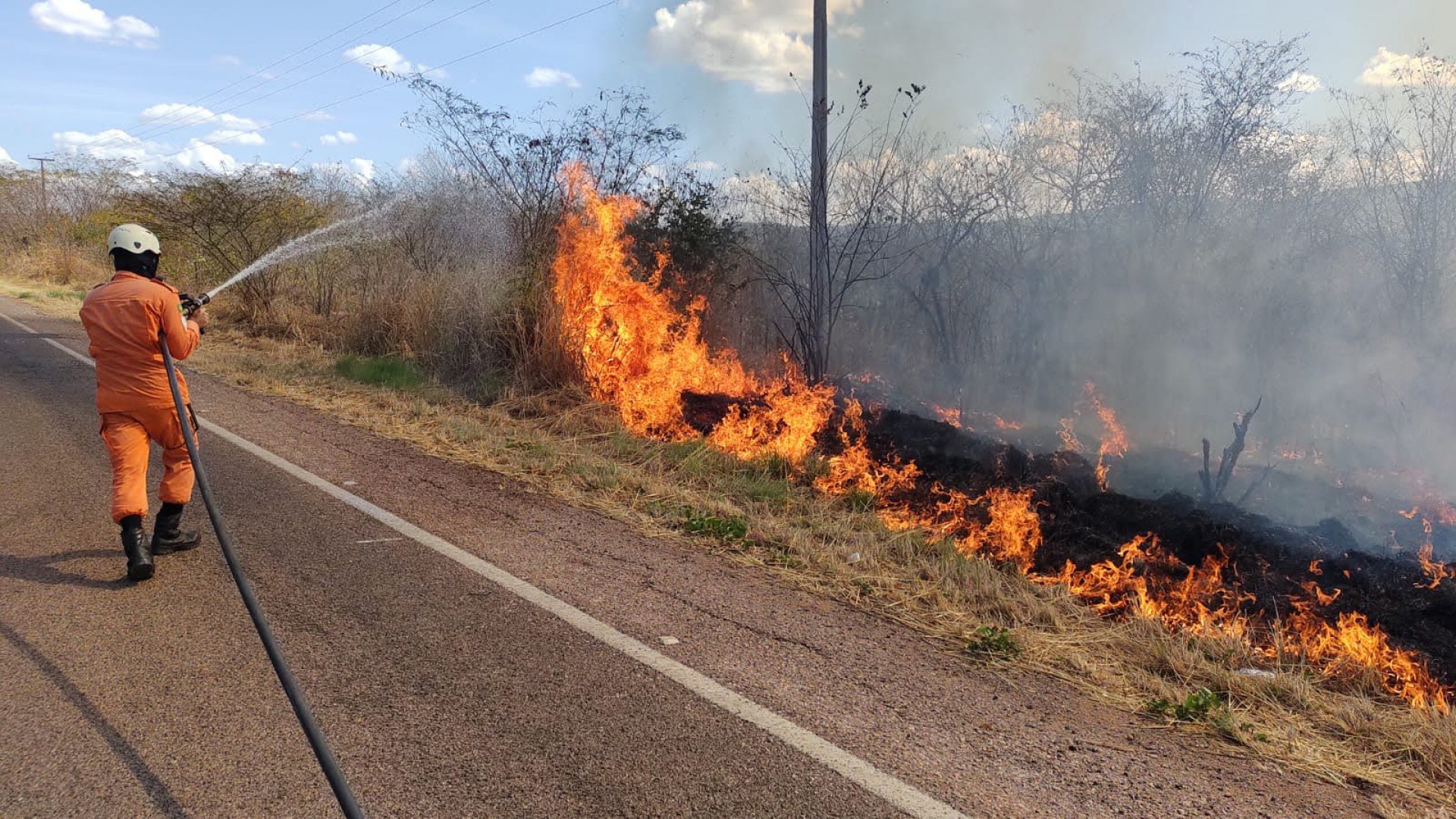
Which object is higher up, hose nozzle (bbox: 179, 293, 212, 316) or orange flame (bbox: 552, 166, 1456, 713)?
hose nozzle (bbox: 179, 293, 212, 316)

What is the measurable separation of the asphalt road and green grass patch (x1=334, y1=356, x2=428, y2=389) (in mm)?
5161

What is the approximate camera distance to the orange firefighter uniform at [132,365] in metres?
4.31

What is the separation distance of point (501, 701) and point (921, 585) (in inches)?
94.0

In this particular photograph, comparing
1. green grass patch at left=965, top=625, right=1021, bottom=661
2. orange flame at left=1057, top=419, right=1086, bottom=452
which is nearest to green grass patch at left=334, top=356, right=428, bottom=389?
orange flame at left=1057, top=419, right=1086, bottom=452

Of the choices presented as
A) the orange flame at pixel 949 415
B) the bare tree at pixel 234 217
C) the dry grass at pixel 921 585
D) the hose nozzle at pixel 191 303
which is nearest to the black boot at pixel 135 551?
the hose nozzle at pixel 191 303

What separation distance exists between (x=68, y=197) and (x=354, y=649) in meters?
50.9

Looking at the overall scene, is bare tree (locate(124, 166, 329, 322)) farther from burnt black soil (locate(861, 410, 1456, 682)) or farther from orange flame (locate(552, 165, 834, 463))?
burnt black soil (locate(861, 410, 1456, 682))

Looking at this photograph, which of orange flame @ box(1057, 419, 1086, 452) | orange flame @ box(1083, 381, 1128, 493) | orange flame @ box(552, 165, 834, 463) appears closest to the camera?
orange flame @ box(1083, 381, 1128, 493)

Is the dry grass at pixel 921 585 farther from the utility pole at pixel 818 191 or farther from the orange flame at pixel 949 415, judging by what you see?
the orange flame at pixel 949 415

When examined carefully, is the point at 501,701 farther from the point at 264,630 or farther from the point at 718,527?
the point at 718,527

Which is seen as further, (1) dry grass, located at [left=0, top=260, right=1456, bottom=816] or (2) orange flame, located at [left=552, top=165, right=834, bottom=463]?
(2) orange flame, located at [left=552, top=165, right=834, bottom=463]

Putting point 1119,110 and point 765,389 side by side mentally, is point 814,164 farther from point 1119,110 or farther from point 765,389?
point 1119,110

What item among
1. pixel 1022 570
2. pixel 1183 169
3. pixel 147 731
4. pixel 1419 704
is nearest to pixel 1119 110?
pixel 1183 169

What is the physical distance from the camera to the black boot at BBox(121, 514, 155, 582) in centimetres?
427
